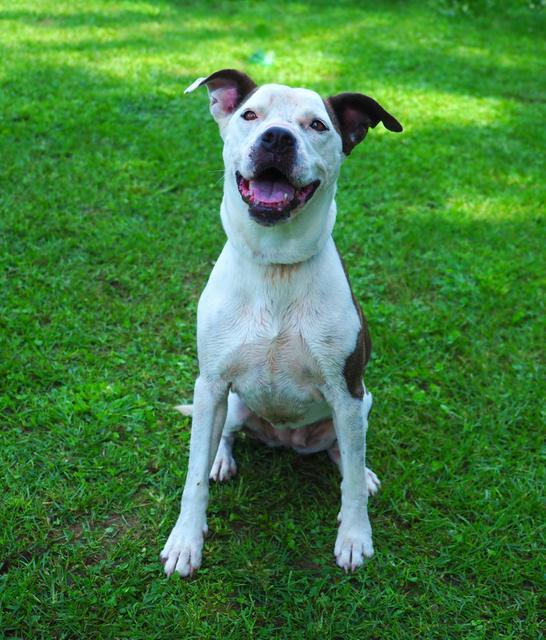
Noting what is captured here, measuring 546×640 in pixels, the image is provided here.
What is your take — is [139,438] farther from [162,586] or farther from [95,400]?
[162,586]

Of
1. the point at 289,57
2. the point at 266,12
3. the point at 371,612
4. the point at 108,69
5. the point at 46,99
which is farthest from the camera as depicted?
the point at 266,12

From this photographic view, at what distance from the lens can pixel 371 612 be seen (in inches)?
103

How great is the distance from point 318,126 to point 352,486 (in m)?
1.44

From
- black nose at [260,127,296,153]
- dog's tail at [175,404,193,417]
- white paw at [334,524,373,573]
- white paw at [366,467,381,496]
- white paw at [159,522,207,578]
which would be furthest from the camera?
dog's tail at [175,404,193,417]

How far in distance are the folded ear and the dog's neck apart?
0.33 m

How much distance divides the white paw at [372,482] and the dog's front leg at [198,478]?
786 mm

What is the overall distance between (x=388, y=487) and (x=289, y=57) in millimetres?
7481

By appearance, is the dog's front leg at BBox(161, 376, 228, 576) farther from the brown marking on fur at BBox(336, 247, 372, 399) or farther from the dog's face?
the dog's face

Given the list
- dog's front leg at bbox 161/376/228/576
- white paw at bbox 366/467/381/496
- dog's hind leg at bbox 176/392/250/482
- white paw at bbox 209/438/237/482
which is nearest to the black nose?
dog's front leg at bbox 161/376/228/576

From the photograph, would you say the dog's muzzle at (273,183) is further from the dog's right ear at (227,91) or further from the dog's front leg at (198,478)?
the dog's front leg at (198,478)

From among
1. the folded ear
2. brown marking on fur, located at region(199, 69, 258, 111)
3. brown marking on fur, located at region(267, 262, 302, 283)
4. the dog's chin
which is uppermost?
brown marking on fur, located at region(199, 69, 258, 111)

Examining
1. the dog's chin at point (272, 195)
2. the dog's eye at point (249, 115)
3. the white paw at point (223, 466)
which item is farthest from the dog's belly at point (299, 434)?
the dog's eye at point (249, 115)

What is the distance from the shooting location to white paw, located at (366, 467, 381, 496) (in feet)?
10.4

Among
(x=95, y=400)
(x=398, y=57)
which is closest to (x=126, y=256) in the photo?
(x=95, y=400)
